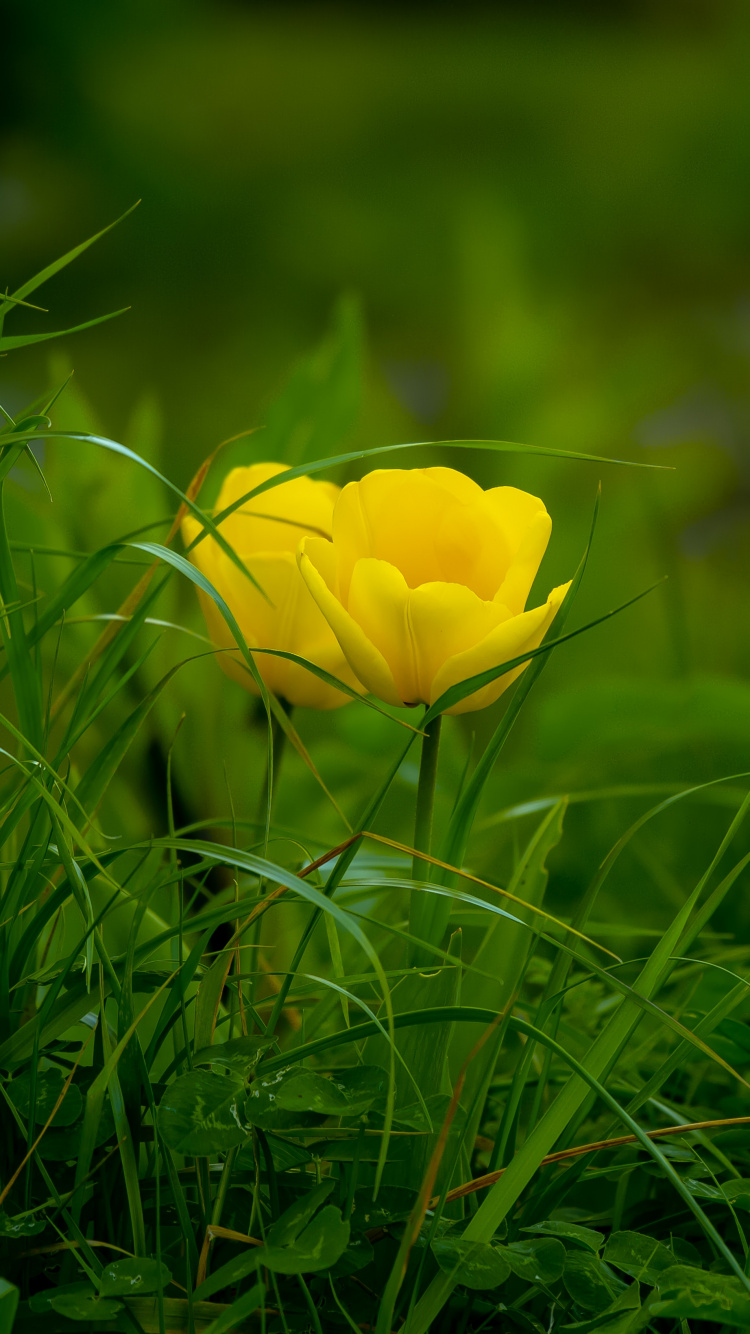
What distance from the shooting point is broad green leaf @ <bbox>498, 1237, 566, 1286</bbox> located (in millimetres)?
244

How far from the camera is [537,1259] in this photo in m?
0.25

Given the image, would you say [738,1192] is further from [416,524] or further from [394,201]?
[394,201]

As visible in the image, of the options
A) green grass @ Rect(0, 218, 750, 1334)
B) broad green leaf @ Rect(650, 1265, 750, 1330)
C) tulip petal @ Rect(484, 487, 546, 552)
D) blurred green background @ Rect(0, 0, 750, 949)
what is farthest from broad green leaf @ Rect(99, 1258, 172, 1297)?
blurred green background @ Rect(0, 0, 750, 949)

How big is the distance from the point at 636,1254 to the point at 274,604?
22cm

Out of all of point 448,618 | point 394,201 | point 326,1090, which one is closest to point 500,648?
point 448,618

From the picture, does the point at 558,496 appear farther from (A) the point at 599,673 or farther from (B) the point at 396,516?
(B) the point at 396,516

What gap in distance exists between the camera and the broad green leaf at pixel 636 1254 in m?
0.26

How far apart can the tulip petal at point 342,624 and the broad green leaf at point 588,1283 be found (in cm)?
16

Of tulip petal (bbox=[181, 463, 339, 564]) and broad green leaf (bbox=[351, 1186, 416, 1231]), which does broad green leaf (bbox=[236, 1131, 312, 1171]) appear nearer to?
broad green leaf (bbox=[351, 1186, 416, 1231])

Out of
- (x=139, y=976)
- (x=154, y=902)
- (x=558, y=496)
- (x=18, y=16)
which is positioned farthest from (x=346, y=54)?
(x=139, y=976)

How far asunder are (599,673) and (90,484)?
1.53 ft

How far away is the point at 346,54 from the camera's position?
67.3 inches

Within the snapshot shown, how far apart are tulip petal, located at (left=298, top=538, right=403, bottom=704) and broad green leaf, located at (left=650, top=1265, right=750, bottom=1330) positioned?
0.17m

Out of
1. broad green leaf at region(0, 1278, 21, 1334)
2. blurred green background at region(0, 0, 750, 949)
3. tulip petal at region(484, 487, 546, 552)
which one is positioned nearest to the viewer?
broad green leaf at region(0, 1278, 21, 1334)
